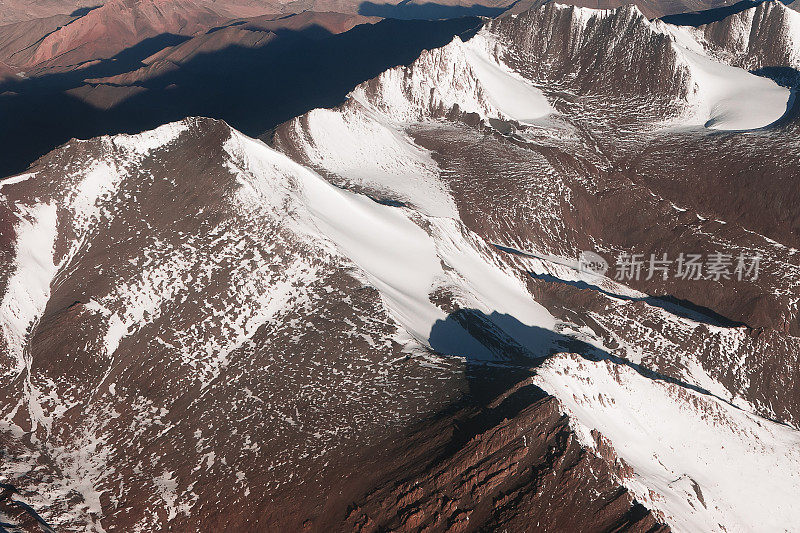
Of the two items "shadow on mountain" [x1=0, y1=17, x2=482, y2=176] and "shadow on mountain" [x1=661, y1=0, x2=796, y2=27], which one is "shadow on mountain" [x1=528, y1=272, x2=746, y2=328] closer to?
"shadow on mountain" [x1=0, y1=17, x2=482, y2=176]

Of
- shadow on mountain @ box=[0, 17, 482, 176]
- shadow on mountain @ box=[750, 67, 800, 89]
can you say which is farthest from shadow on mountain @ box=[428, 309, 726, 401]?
shadow on mountain @ box=[750, 67, 800, 89]

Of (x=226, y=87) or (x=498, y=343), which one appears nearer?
(x=498, y=343)

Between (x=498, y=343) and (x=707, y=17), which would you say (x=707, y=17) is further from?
(x=498, y=343)

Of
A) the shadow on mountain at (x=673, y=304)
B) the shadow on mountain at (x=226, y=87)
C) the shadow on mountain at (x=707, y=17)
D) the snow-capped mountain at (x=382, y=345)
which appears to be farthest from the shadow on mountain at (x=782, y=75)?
the shadow on mountain at (x=673, y=304)

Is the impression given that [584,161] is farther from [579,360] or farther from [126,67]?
[126,67]

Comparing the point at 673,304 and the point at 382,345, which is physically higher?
the point at 382,345

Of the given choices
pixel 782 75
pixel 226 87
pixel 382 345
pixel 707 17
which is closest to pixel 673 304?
pixel 382 345
